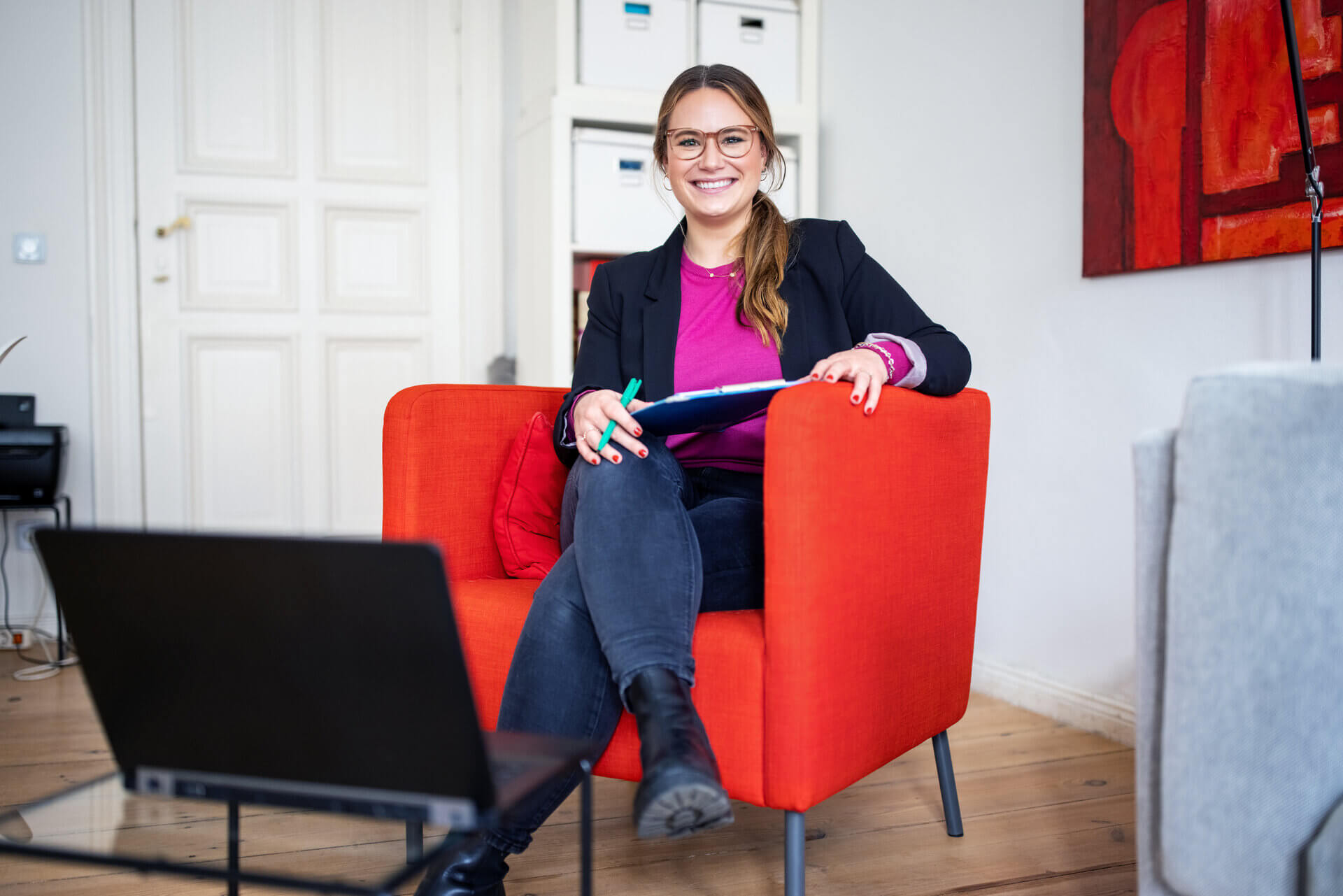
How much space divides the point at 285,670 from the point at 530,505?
2.66 feet

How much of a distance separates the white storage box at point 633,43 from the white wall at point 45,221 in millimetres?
1494

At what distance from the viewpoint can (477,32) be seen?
322cm

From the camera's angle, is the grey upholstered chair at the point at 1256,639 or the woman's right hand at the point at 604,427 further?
the woman's right hand at the point at 604,427

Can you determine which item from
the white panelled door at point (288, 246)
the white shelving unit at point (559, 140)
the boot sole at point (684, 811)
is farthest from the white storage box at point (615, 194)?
the boot sole at point (684, 811)

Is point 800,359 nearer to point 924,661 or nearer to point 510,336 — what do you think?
point 924,661

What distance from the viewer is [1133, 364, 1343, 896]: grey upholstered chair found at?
A: 76 centimetres

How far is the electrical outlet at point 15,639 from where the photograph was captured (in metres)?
2.88

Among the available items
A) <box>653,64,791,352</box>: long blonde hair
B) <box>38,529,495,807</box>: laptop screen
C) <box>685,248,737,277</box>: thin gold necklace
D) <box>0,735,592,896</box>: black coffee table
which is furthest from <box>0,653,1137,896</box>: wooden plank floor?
<box>685,248,737,277</box>: thin gold necklace

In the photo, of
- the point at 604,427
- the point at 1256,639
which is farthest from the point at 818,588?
the point at 1256,639

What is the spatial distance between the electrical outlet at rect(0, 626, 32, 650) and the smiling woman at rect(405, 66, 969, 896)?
2230 millimetres

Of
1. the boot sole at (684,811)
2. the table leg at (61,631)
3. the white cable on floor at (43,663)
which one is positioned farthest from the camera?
the table leg at (61,631)

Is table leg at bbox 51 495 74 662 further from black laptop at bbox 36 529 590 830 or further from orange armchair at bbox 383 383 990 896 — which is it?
black laptop at bbox 36 529 590 830

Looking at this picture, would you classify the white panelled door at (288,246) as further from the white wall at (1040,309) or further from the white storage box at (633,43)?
the white wall at (1040,309)

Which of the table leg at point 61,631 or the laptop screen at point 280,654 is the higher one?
the laptop screen at point 280,654
